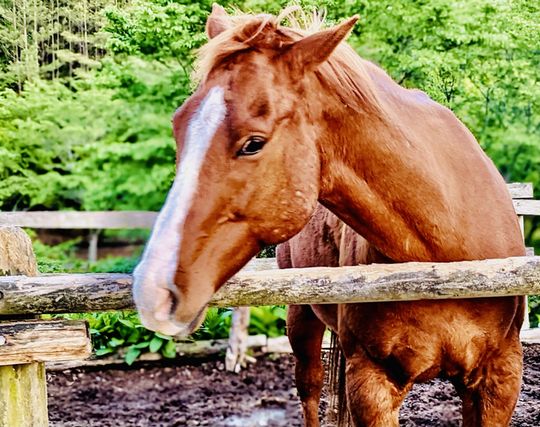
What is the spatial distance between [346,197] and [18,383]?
4.36 feet

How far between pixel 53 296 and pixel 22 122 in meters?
2.51

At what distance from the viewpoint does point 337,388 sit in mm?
3771

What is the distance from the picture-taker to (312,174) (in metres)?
2.07

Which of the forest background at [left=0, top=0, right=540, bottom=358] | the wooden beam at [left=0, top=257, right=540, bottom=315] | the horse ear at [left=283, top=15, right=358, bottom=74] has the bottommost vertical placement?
the wooden beam at [left=0, top=257, right=540, bottom=315]

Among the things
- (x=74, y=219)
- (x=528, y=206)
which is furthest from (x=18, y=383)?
(x=74, y=219)

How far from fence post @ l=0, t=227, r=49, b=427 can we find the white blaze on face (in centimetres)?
69

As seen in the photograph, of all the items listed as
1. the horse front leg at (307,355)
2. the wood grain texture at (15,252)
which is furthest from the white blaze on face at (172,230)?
the horse front leg at (307,355)

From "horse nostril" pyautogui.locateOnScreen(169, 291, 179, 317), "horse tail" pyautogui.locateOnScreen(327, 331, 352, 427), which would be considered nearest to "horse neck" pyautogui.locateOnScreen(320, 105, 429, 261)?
"horse nostril" pyautogui.locateOnScreen(169, 291, 179, 317)

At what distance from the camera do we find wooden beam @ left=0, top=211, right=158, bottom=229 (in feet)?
16.4

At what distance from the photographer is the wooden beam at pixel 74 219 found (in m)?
4.99

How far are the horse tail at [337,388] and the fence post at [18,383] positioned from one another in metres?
1.86

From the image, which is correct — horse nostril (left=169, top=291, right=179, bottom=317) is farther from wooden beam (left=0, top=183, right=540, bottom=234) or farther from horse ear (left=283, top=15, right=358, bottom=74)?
wooden beam (left=0, top=183, right=540, bottom=234)

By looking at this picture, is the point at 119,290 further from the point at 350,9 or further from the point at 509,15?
the point at 509,15

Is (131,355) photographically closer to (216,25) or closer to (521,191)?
(521,191)
